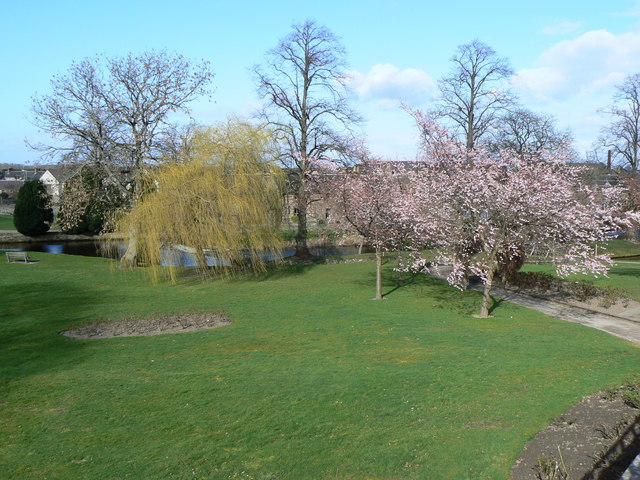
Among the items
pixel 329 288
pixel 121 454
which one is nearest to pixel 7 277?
pixel 329 288

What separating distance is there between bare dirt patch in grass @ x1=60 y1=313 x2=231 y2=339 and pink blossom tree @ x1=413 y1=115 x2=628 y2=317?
22.3ft

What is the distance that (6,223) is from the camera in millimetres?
59188

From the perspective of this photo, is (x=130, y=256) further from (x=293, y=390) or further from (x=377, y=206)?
(x=293, y=390)

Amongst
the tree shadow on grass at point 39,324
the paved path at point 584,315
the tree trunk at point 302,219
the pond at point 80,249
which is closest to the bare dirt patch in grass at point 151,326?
the tree shadow on grass at point 39,324

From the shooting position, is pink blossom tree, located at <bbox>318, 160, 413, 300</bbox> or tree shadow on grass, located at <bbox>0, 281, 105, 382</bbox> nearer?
tree shadow on grass, located at <bbox>0, 281, 105, 382</bbox>

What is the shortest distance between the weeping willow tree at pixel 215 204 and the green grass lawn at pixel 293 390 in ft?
11.7

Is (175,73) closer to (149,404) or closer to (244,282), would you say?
(244,282)

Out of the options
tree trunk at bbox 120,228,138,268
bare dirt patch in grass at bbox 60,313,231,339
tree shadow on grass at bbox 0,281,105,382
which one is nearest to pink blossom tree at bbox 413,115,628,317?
bare dirt patch in grass at bbox 60,313,231,339

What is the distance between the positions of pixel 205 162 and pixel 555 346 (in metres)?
14.0

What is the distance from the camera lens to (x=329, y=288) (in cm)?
2070

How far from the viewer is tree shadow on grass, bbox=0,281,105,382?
10.6 m

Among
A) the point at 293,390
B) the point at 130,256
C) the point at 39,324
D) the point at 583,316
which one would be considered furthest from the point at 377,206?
the point at 130,256

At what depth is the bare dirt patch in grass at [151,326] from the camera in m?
13.3

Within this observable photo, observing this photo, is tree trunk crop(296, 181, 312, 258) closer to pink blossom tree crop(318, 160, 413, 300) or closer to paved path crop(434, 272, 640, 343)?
pink blossom tree crop(318, 160, 413, 300)
